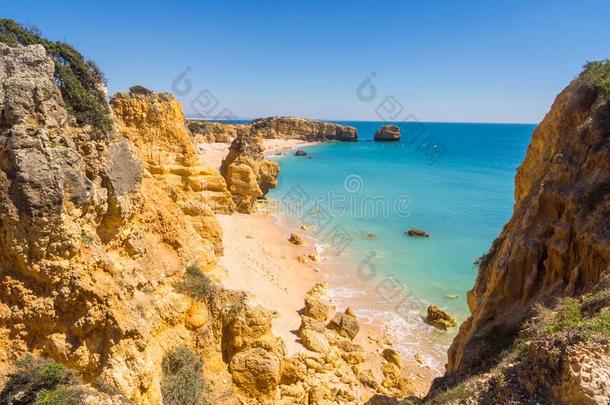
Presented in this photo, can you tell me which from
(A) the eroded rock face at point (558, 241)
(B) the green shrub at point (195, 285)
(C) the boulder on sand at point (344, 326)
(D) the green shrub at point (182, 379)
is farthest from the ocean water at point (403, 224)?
(D) the green shrub at point (182, 379)

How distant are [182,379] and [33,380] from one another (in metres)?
3.57

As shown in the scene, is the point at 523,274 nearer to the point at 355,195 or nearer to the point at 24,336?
the point at 24,336

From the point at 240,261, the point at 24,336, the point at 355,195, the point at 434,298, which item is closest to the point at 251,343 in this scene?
the point at 24,336

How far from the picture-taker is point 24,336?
6.76 m

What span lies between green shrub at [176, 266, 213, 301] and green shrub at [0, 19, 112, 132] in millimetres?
4779

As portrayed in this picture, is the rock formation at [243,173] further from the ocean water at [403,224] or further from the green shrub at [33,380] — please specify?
the green shrub at [33,380]

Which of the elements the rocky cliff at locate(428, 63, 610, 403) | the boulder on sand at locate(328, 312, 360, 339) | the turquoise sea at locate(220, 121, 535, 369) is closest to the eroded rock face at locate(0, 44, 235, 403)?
the rocky cliff at locate(428, 63, 610, 403)

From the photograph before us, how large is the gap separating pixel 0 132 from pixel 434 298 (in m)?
21.5

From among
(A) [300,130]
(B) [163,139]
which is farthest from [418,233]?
(A) [300,130]

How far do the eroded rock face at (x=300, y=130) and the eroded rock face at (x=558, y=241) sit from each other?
11277 centimetres

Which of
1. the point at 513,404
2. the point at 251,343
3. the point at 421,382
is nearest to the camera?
the point at 513,404

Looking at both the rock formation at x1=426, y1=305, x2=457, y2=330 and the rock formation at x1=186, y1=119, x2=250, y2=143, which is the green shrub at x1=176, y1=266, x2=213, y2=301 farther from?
the rock formation at x1=186, y1=119, x2=250, y2=143

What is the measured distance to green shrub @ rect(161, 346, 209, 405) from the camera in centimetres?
877

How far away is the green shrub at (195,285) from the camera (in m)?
10.7
